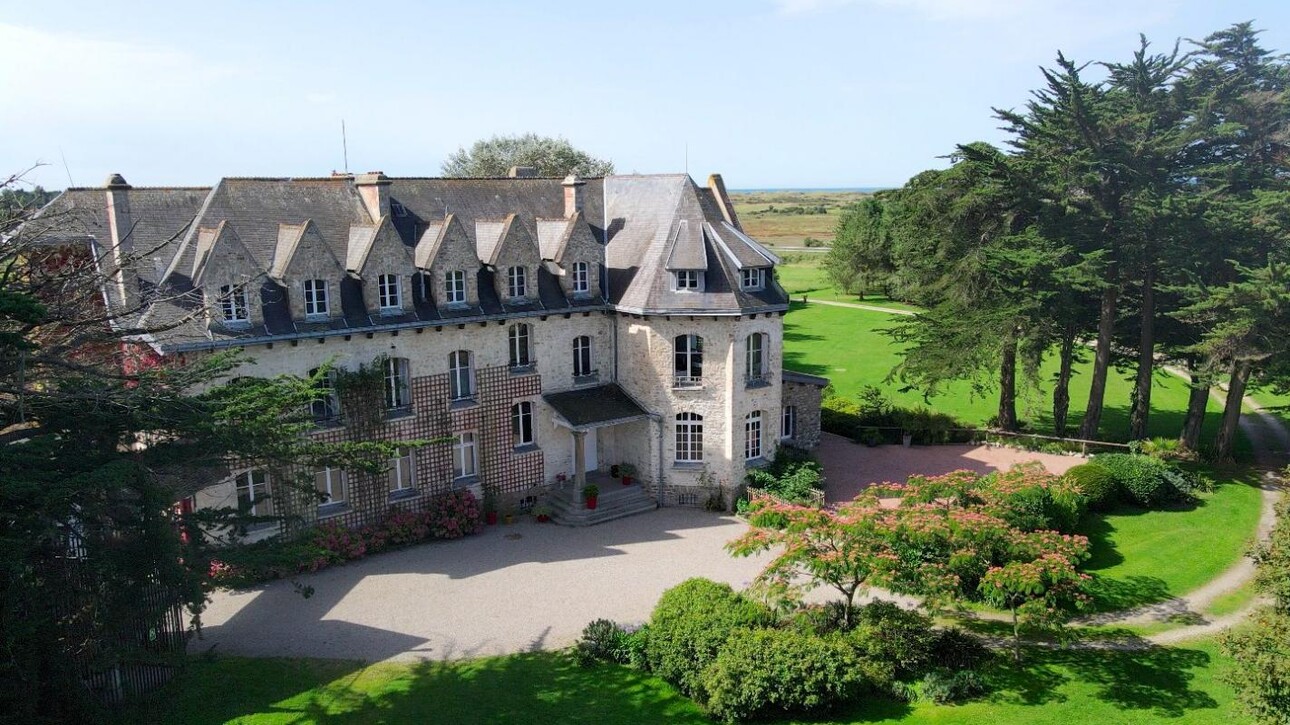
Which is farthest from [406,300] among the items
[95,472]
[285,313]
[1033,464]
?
[1033,464]

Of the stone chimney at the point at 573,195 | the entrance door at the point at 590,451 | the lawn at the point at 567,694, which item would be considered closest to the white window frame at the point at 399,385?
the entrance door at the point at 590,451

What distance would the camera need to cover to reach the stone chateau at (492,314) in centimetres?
2739

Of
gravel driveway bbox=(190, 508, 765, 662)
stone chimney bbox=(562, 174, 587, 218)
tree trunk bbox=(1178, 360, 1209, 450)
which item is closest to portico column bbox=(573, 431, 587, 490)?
gravel driveway bbox=(190, 508, 765, 662)

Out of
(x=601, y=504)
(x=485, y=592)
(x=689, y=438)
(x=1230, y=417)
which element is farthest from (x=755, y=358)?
(x=1230, y=417)

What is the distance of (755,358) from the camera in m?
33.7

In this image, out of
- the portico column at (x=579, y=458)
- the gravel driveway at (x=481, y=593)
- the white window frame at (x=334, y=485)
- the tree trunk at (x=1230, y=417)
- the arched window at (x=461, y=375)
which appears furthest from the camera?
the tree trunk at (x=1230, y=417)

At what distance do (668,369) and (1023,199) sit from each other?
55.6 feet

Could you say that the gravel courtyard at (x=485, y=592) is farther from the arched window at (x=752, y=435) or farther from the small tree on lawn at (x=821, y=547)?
the small tree on lawn at (x=821, y=547)

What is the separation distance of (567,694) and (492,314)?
14.5 meters

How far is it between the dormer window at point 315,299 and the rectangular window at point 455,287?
4.03m

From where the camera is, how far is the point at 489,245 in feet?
A: 105

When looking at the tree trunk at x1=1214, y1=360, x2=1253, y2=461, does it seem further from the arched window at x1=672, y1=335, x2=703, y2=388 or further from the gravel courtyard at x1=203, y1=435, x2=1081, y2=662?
the arched window at x1=672, y1=335, x2=703, y2=388

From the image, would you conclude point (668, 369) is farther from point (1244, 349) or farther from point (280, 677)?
point (1244, 349)

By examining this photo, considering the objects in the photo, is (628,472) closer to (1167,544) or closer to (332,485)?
→ (332,485)
